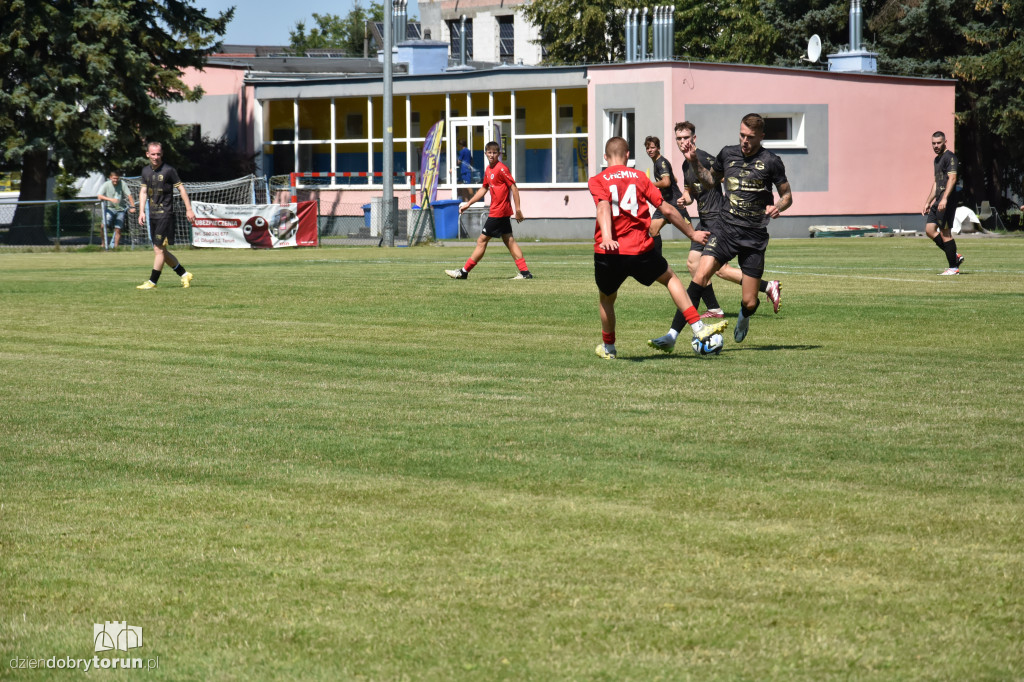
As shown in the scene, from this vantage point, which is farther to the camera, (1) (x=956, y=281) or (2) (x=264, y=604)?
(1) (x=956, y=281)

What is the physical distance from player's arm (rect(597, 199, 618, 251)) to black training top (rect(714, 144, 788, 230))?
1.58m

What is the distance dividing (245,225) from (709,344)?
2794cm

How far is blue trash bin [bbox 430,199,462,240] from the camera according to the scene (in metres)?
42.8

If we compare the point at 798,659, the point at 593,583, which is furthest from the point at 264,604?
the point at 798,659

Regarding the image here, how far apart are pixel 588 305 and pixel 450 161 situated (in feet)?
105

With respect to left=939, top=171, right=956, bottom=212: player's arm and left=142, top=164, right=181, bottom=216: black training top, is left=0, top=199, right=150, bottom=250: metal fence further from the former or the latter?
left=939, top=171, right=956, bottom=212: player's arm

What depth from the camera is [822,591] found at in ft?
15.7

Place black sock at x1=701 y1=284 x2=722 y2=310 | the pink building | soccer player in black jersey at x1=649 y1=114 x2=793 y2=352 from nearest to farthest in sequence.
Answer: soccer player in black jersey at x1=649 y1=114 x2=793 y2=352, black sock at x1=701 y1=284 x2=722 y2=310, the pink building

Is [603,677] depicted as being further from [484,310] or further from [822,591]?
[484,310]

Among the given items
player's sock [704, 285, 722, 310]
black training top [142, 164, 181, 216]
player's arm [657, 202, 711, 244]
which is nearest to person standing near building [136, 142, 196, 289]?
black training top [142, 164, 181, 216]

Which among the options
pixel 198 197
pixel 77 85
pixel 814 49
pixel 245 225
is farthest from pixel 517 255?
pixel 814 49

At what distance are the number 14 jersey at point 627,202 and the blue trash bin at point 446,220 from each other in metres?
31.3

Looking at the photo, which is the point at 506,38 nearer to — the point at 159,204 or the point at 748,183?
the point at 159,204

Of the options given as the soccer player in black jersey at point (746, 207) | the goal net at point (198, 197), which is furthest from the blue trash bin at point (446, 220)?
the soccer player in black jersey at point (746, 207)
